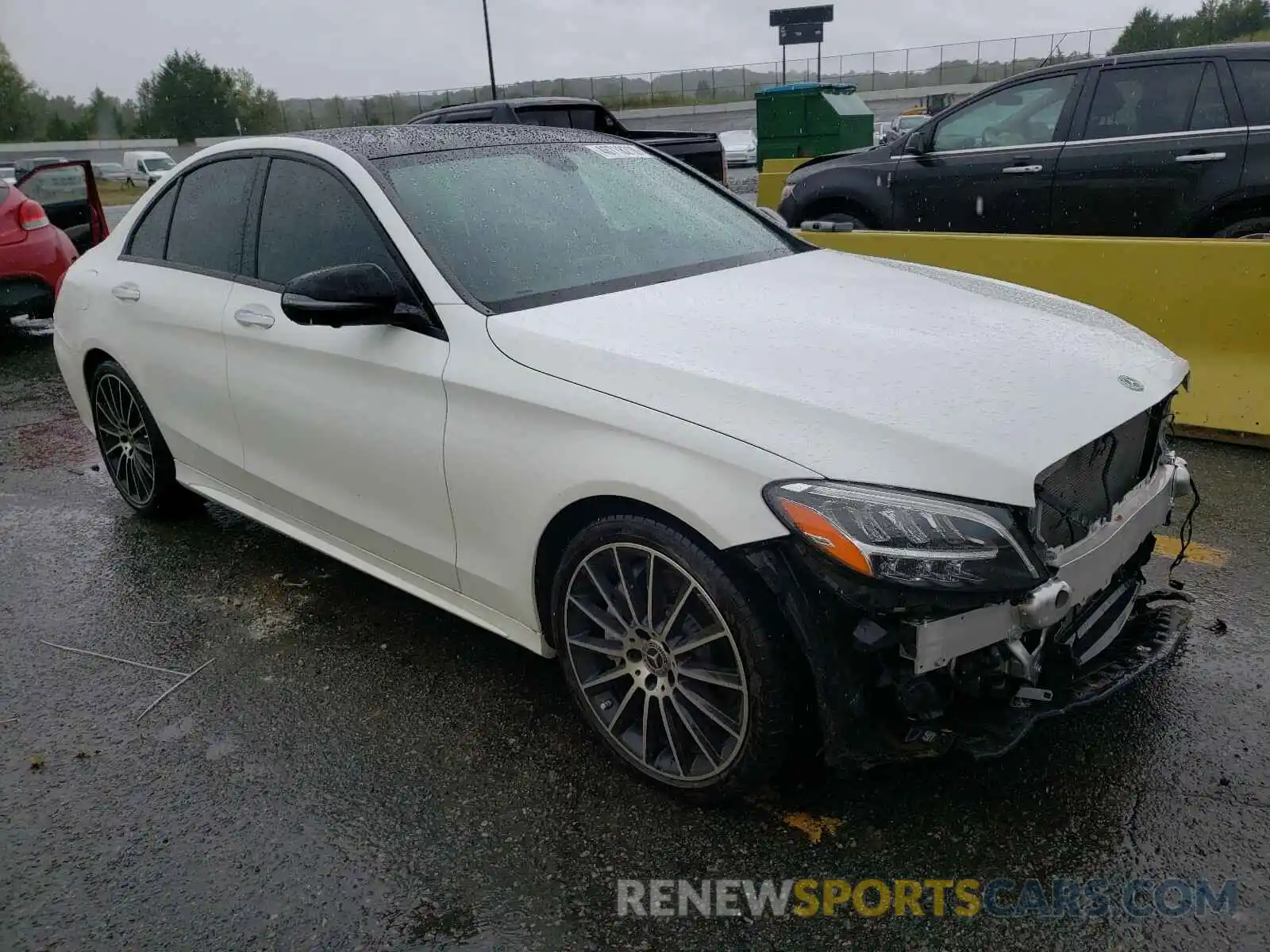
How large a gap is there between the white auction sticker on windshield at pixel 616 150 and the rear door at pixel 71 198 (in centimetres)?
821

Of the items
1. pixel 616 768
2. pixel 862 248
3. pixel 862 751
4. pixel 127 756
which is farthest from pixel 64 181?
pixel 862 751

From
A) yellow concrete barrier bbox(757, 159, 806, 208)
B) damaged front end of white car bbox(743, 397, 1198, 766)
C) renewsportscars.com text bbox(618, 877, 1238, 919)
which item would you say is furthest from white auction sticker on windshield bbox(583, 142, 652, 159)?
yellow concrete barrier bbox(757, 159, 806, 208)

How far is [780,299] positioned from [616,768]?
56.4 inches

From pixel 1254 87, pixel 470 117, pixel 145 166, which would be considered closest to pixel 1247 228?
pixel 1254 87

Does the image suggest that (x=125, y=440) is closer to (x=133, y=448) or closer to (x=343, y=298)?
(x=133, y=448)

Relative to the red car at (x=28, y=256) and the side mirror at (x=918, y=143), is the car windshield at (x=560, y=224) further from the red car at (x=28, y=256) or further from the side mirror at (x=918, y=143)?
the red car at (x=28, y=256)

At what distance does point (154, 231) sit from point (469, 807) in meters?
3.03

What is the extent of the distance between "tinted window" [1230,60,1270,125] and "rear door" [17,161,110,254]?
9.91 m

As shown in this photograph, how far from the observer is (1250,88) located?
6090 millimetres

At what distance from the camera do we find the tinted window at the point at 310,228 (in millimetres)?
3184

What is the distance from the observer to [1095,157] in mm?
6570

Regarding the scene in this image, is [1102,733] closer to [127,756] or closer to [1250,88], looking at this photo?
[127,756]

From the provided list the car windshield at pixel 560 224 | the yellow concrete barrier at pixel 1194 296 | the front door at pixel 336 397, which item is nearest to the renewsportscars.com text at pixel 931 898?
the front door at pixel 336 397

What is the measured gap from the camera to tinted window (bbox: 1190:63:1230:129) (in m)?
6.14
